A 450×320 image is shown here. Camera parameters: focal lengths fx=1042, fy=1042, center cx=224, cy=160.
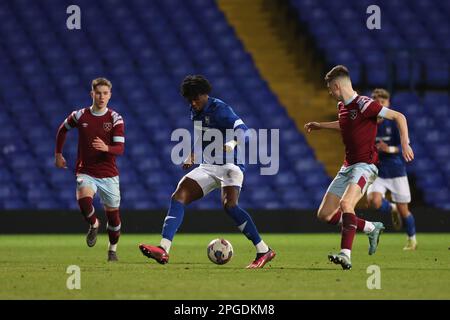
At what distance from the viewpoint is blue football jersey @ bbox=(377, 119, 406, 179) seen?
516 inches

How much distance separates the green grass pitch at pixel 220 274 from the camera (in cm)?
705

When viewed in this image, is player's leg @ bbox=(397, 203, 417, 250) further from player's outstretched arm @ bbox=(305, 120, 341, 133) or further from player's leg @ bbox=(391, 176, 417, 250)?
player's outstretched arm @ bbox=(305, 120, 341, 133)

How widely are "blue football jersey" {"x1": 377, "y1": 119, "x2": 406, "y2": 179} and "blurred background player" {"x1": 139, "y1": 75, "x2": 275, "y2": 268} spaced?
4.02 meters

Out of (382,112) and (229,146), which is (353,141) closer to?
(382,112)

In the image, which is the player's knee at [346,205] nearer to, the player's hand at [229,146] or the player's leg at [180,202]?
the player's hand at [229,146]

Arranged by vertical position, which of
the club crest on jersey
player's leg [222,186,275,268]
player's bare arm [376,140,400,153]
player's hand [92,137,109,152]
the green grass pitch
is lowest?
the green grass pitch

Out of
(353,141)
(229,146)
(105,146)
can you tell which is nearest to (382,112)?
(353,141)

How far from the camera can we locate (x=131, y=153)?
17875 mm

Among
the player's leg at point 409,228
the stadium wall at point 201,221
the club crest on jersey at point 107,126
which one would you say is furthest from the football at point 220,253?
the stadium wall at point 201,221

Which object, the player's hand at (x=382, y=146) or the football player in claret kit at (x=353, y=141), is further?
the player's hand at (x=382, y=146)

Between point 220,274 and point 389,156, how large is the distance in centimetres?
524

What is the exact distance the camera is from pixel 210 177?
9508 mm

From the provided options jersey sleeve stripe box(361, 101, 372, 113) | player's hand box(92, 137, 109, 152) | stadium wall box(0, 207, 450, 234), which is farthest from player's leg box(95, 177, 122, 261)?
stadium wall box(0, 207, 450, 234)

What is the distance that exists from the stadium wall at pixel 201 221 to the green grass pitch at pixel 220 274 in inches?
110
